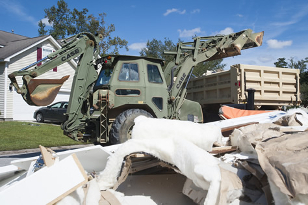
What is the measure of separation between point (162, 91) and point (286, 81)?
4750 millimetres

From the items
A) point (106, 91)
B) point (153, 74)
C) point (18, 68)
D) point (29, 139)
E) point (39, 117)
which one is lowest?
point (29, 139)

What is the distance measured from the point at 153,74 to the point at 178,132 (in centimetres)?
367

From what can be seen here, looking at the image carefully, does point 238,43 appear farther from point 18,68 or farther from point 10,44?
point 10,44

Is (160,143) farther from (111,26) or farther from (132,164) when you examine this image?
(111,26)

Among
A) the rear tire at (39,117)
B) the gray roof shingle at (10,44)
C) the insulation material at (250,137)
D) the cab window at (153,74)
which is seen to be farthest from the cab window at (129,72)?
the gray roof shingle at (10,44)

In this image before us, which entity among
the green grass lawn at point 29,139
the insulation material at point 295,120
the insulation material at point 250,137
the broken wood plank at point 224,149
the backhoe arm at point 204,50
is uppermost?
the backhoe arm at point 204,50

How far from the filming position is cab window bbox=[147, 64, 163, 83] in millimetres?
6719

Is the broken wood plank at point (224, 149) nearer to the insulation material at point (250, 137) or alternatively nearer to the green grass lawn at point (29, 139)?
the insulation material at point (250, 137)

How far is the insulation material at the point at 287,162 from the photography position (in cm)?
216

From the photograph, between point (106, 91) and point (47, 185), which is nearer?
point (47, 185)

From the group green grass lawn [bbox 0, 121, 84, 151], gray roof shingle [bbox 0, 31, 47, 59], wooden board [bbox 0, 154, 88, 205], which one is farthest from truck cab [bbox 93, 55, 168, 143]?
gray roof shingle [bbox 0, 31, 47, 59]

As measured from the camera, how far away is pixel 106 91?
5.96 metres

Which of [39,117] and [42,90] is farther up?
[42,90]

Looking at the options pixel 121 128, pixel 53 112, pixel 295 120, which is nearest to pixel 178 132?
pixel 295 120
